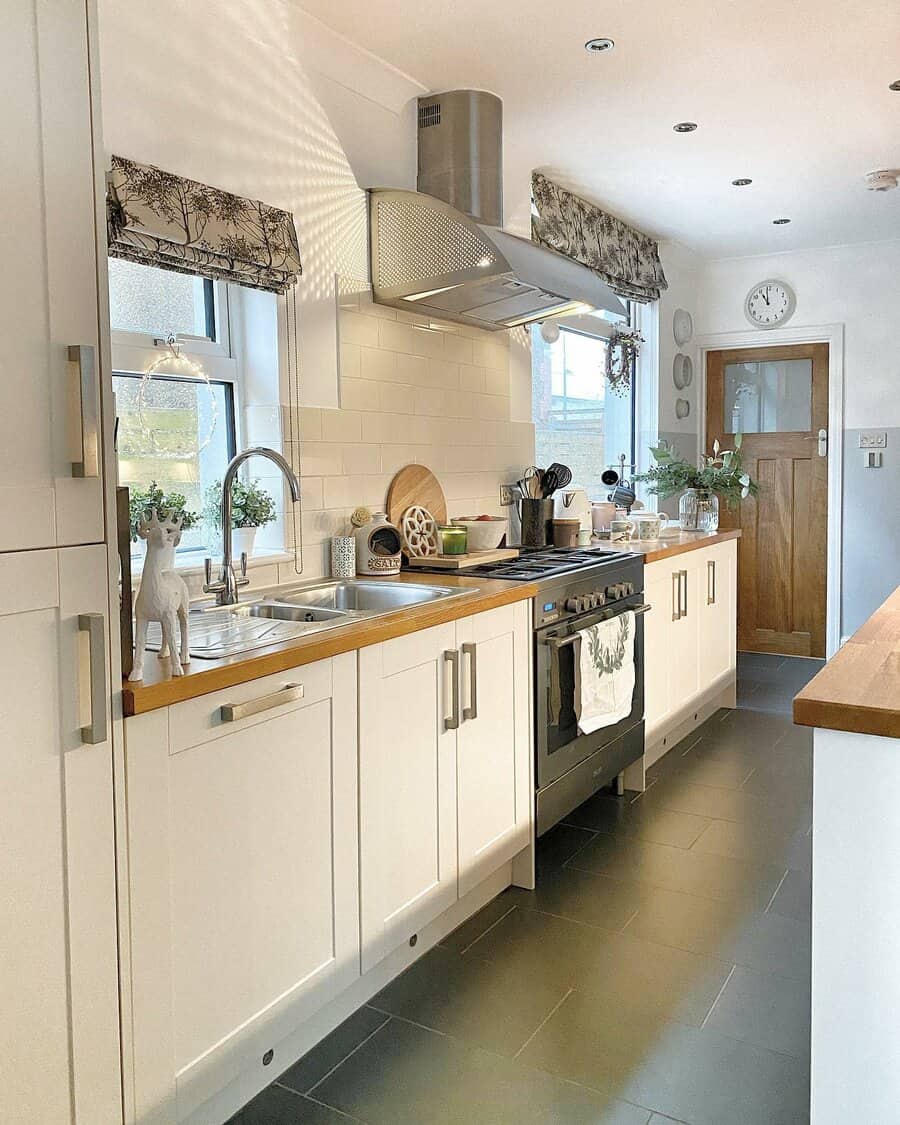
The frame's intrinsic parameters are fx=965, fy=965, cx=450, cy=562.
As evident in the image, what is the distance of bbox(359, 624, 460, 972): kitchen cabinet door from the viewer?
213 cm

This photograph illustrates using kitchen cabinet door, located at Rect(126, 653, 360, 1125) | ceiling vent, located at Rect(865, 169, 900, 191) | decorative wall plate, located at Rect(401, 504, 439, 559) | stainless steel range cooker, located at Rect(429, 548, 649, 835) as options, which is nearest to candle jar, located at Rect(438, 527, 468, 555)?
decorative wall plate, located at Rect(401, 504, 439, 559)

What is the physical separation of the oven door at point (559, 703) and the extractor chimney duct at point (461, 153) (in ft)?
4.72

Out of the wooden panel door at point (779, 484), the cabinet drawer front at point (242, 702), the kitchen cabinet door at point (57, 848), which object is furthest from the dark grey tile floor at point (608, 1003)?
the wooden panel door at point (779, 484)

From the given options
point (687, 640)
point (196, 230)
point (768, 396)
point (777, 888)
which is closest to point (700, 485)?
point (687, 640)

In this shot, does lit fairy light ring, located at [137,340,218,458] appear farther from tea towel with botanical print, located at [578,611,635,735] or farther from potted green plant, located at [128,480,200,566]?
tea towel with botanical print, located at [578,611,635,735]

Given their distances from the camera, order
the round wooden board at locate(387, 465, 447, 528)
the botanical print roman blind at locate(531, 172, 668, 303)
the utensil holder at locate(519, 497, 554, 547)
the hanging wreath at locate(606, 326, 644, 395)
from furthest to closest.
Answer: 1. the hanging wreath at locate(606, 326, 644, 395)
2. the botanical print roman blind at locate(531, 172, 668, 303)
3. the utensil holder at locate(519, 497, 554, 547)
4. the round wooden board at locate(387, 465, 447, 528)

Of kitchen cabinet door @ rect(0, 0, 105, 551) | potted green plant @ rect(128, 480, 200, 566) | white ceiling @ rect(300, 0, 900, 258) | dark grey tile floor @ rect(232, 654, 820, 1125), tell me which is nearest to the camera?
kitchen cabinet door @ rect(0, 0, 105, 551)

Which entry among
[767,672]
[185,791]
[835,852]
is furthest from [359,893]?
[767,672]

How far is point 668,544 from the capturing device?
13.4ft

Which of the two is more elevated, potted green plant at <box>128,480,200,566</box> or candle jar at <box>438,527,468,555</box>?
potted green plant at <box>128,480,200,566</box>

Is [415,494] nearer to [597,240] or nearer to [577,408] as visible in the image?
[577,408]

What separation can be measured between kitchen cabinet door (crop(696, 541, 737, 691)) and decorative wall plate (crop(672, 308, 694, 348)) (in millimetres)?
1698

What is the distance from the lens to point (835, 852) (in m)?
1.42

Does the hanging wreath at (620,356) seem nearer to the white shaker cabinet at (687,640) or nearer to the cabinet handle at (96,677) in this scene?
the white shaker cabinet at (687,640)
